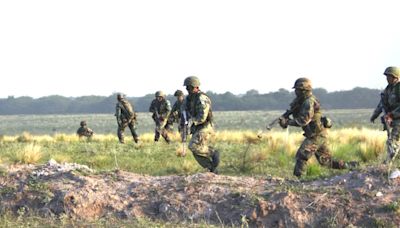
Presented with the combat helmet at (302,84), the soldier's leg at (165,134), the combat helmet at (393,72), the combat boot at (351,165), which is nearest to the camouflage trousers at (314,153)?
the combat boot at (351,165)

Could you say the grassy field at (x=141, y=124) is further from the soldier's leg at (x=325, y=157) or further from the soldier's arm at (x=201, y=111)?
the soldier's arm at (x=201, y=111)

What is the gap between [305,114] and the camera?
9.72 metres

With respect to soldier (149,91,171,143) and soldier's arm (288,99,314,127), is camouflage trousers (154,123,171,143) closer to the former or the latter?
soldier (149,91,171,143)

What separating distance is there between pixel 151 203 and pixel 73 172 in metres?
1.57

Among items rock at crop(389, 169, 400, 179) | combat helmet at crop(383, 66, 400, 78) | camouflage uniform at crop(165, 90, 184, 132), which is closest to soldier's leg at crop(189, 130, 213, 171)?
combat helmet at crop(383, 66, 400, 78)

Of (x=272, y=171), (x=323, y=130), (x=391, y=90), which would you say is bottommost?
(x=272, y=171)

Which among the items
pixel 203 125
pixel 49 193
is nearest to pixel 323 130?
pixel 203 125

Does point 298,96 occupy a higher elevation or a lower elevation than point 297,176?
higher

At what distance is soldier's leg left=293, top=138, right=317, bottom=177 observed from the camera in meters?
9.88

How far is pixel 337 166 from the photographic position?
33.5 ft

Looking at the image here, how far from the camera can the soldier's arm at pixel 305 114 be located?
969 centimetres

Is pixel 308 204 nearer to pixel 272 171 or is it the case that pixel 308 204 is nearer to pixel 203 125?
pixel 203 125

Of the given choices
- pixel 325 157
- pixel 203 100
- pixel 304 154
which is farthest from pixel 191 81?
pixel 325 157

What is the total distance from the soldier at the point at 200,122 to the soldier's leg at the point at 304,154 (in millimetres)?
1419
